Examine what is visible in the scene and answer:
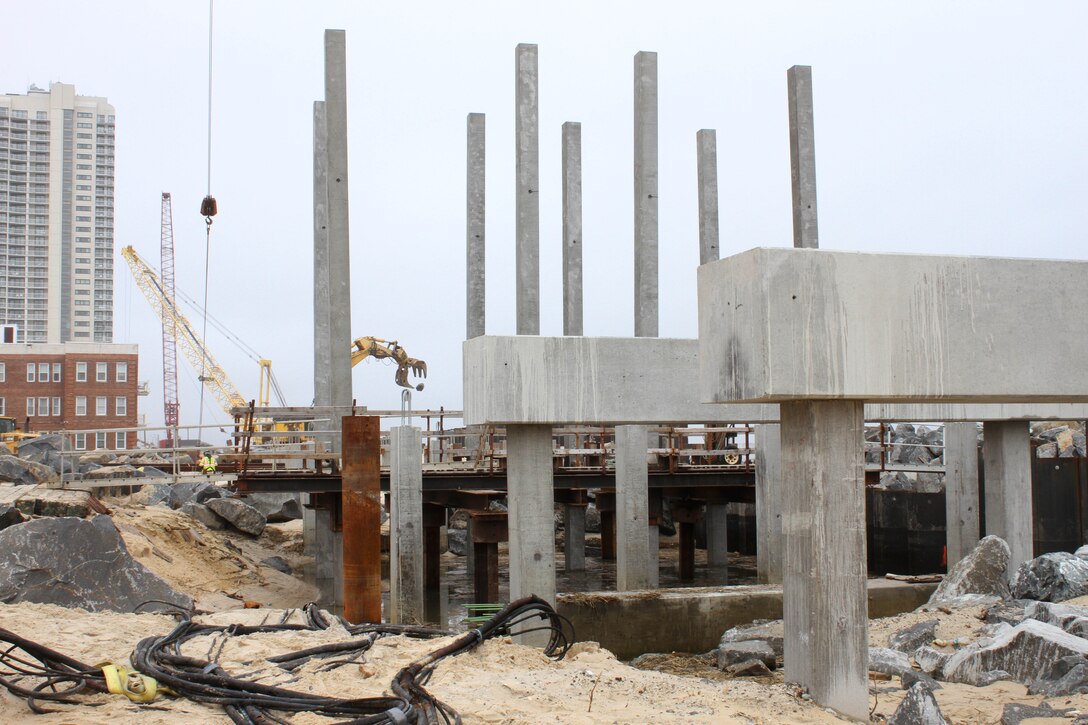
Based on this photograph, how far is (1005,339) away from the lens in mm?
7594

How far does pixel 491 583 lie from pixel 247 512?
9.48 m

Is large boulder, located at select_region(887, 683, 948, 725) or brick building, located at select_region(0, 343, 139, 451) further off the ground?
brick building, located at select_region(0, 343, 139, 451)

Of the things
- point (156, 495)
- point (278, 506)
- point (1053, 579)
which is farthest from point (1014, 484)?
point (156, 495)

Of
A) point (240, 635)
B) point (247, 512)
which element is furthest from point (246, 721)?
point (247, 512)

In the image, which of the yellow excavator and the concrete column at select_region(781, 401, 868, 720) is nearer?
the concrete column at select_region(781, 401, 868, 720)

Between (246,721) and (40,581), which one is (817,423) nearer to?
(246,721)

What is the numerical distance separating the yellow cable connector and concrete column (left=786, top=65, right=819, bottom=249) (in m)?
13.5

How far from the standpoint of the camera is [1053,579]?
1223cm

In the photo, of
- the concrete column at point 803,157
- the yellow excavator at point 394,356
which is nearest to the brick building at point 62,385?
the yellow excavator at point 394,356

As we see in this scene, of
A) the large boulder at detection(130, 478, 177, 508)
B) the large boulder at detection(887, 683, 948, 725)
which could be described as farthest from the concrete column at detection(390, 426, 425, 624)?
the large boulder at detection(130, 478, 177, 508)

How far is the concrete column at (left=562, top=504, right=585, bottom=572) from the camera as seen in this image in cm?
2392

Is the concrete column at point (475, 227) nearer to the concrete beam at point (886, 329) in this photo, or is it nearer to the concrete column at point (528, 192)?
the concrete column at point (528, 192)

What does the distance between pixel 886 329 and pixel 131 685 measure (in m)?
5.60

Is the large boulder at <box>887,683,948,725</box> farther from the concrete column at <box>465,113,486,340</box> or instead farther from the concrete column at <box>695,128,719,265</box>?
the concrete column at <box>695,128,719,265</box>
